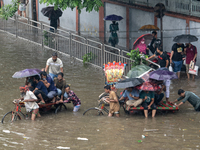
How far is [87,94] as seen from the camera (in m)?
13.6

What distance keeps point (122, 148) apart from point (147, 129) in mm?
1574

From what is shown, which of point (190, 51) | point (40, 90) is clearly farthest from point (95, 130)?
Result: point (190, 51)

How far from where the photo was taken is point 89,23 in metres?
24.4

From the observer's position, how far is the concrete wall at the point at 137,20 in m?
20.4

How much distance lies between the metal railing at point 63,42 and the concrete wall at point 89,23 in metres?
3.93

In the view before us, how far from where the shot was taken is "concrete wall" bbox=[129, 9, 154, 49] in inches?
804

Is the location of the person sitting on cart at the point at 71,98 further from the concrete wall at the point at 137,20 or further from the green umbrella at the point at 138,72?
the concrete wall at the point at 137,20

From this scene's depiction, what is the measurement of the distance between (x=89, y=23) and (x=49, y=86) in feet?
44.3

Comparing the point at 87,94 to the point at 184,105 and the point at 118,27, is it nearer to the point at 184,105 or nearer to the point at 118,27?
the point at 184,105

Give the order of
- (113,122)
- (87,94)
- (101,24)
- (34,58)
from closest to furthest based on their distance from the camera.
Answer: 1. (113,122)
2. (87,94)
3. (34,58)
4. (101,24)

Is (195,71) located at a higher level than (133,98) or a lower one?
higher

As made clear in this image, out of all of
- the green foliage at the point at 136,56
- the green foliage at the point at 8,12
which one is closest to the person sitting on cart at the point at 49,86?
the green foliage at the point at 136,56

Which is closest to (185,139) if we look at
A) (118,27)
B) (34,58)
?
(34,58)

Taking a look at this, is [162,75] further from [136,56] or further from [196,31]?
[196,31]
